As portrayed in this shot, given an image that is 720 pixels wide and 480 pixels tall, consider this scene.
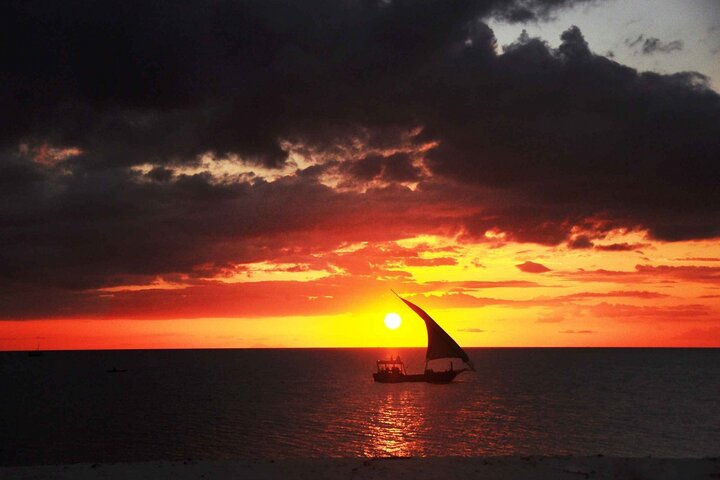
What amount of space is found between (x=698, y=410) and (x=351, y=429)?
43.5 m

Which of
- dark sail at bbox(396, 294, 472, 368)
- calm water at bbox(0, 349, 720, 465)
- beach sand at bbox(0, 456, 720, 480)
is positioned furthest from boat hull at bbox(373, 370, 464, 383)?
beach sand at bbox(0, 456, 720, 480)

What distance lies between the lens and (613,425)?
194 ft

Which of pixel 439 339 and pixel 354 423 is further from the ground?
pixel 439 339

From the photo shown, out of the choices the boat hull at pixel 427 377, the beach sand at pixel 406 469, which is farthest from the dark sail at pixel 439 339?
the beach sand at pixel 406 469

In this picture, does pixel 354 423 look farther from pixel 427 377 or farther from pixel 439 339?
pixel 427 377

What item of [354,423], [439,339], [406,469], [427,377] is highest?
[439,339]

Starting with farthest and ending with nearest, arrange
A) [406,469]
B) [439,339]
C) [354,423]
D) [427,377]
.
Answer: [427,377] → [439,339] → [354,423] → [406,469]

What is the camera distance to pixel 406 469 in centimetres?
1648

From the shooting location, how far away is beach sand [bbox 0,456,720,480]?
51.8 ft

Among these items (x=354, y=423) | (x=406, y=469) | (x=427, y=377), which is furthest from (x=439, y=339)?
(x=406, y=469)

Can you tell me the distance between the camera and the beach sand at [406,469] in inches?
621

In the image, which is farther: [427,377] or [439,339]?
[427,377]

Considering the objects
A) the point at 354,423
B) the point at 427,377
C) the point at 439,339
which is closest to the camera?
the point at 354,423

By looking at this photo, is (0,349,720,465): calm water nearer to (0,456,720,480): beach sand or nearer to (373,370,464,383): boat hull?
(373,370,464,383): boat hull
